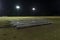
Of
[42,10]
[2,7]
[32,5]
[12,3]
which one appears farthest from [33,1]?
[2,7]

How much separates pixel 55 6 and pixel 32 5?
1721 mm

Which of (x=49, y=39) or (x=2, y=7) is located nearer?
(x=49, y=39)

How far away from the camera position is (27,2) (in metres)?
8.26

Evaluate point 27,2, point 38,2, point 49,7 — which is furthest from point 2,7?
point 49,7

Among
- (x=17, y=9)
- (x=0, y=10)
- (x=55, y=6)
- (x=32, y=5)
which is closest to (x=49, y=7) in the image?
(x=55, y=6)

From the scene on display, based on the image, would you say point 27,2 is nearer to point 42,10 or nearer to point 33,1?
point 33,1

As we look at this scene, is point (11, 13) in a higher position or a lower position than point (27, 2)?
lower

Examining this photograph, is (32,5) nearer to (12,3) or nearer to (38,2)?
(38,2)

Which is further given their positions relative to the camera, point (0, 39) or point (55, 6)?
point (55, 6)

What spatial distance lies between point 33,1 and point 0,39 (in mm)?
6656

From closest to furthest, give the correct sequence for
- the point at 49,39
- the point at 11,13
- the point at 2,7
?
the point at 49,39 < the point at 2,7 < the point at 11,13

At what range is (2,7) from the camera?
819 centimetres

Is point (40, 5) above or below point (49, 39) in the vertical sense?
above

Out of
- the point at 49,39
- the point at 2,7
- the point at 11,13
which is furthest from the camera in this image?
the point at 11,13
